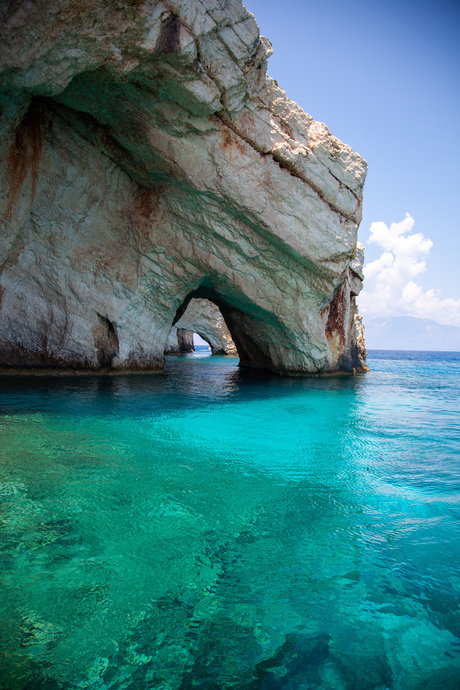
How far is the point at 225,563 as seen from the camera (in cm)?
280

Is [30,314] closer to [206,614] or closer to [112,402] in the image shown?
[112,402]

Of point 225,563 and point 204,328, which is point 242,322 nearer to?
point 225,563

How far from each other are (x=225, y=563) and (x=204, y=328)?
35630mm

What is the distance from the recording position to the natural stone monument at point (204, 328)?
35844 millimetres

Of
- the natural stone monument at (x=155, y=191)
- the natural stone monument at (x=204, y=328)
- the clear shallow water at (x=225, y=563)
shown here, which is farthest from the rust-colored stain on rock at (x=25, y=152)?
the natural stone monument at (x=204, y=328)

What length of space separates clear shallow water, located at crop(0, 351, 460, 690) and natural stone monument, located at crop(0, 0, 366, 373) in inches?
284

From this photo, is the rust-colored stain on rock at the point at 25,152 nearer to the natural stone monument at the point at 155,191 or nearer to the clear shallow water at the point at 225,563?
the natural stone monument at the point at 155,191

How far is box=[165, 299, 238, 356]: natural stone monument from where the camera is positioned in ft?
118

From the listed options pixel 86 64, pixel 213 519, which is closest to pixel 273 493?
pixel 213 519

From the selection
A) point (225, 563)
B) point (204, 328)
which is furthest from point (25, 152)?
point (204, 328)

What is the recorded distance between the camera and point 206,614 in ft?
7.52

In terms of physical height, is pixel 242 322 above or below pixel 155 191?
below

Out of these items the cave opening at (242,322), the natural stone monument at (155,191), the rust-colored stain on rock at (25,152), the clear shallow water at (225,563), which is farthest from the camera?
the cave opening at (242,322)

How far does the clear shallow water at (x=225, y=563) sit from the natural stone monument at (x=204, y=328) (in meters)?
29.0
